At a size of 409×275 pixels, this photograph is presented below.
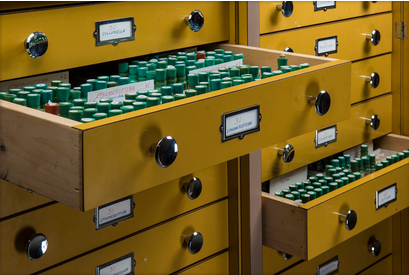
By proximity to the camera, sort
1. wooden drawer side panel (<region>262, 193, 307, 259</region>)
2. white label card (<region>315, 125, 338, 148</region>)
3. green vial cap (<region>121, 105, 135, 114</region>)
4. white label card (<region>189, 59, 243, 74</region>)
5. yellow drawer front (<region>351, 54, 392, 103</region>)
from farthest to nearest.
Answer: yellow drawer front (<region>351, 54, 392, 103</region>) → white label card (<region>315, 125, 338, 148</region>) → wooden drawer side panel (<region>262, 193, 307, 259</region>) → white label card (<region>189, 59, 243, 74</region>) → green vial cap (<region>121, 105, 135, 114</region>)


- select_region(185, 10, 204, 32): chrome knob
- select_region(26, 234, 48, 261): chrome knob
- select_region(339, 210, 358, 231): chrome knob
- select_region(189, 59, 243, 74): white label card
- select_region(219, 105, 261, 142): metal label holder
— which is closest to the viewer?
select_region(219, 105, 261, 142): metal label holder

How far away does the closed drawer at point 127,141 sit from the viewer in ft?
3.19

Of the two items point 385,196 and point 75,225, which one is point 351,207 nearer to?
→ point 385,196

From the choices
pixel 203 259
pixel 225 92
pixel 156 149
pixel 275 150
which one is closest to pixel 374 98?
pixel 275 150

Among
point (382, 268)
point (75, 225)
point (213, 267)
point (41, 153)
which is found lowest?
point (382, 268)

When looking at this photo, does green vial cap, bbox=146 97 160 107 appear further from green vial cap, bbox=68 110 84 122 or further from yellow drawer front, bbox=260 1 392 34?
yellow drawer front, bbox=260 1 392 34

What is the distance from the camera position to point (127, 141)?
102 centimetres

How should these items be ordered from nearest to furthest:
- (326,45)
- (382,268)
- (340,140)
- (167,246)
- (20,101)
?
(20,101)
(167,246)
(326,45)
(340,140)
(382,268)

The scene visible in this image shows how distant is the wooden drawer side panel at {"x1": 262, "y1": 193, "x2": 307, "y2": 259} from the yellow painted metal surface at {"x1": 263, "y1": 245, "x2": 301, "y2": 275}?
0.24ft

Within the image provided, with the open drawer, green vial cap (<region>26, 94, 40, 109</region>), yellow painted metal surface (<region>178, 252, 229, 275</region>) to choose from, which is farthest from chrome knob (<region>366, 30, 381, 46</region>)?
green vial cap (<region>26, 94, 40, 109</region>)

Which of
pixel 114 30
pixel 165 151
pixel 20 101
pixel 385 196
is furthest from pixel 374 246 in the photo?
pixel 20 101

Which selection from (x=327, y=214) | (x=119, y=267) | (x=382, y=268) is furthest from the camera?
(x=382, y=268)

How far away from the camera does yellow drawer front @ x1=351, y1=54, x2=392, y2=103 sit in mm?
2154

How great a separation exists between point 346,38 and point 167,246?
952 millimetres
